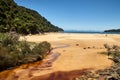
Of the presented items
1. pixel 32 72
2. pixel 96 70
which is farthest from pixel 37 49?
pixel 96 70

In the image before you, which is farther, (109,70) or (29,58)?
(29,58)

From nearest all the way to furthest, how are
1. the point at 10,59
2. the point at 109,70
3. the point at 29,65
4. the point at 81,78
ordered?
the point at 81,78 → the point at 109,70 → the point at 10,59 → the point at 29,65

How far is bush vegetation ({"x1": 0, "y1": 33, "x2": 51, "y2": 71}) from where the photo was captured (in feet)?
75.2

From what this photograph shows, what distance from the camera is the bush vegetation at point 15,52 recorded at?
75.2 feet

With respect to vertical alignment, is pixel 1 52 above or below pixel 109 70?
above

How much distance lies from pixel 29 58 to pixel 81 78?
8.22 m

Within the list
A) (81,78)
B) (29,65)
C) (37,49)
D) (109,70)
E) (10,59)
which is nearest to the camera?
(81,78)

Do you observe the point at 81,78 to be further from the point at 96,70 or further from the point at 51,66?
the point at 51,66

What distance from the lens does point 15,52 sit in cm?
2450

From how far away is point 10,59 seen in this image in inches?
910

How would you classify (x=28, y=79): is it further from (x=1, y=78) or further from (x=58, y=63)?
(x=58, y=63)

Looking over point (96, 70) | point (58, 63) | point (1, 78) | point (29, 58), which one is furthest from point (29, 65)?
point (96, 70)

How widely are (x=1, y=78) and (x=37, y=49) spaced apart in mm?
8287

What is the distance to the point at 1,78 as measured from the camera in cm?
2000
